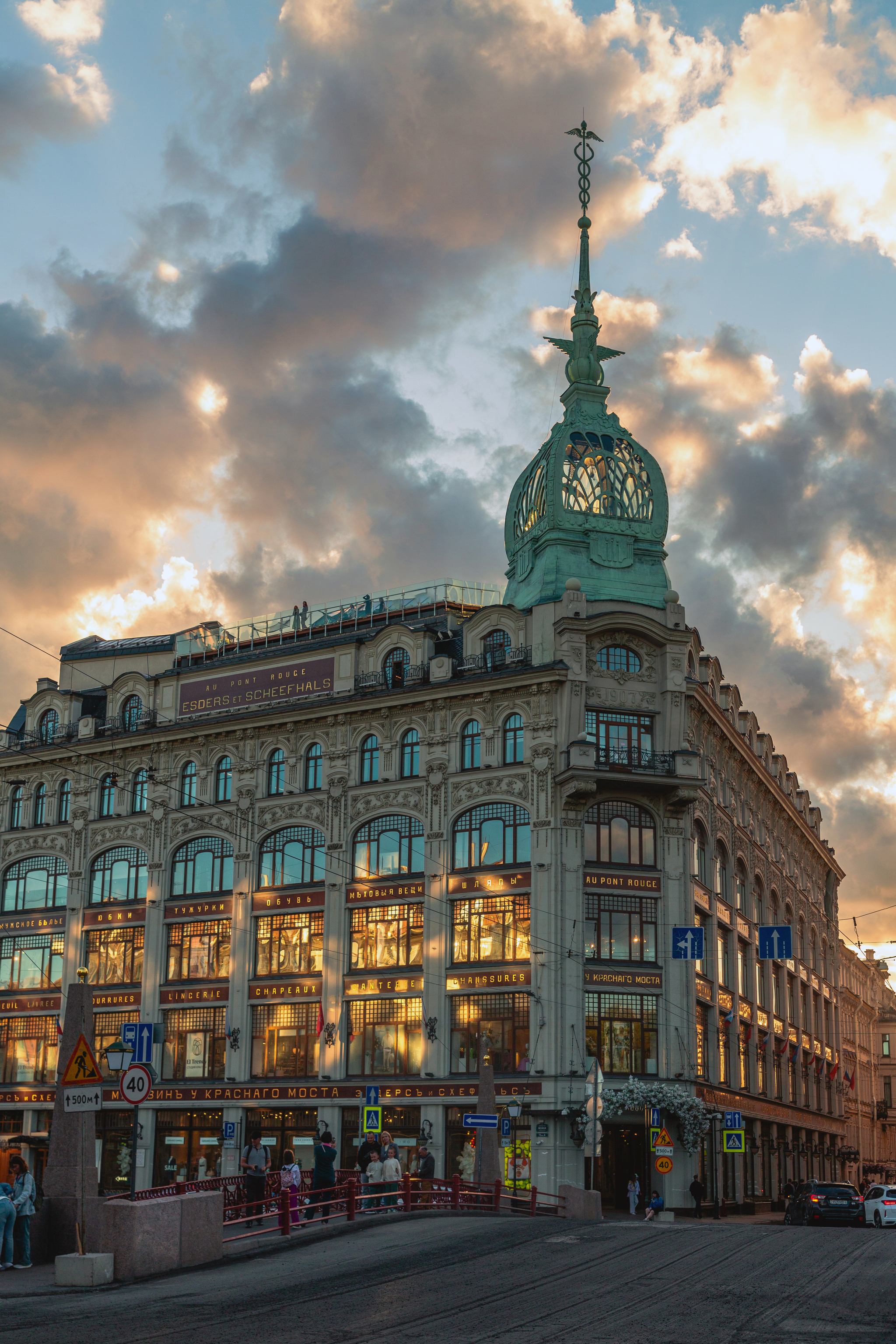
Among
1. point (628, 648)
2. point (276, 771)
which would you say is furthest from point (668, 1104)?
point (276, 771)

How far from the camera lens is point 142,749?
68.1m

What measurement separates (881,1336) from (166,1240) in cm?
1191

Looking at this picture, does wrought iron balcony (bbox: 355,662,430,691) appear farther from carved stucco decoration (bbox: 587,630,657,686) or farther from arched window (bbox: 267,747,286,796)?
carved stucco decoration (bbox: 587,630,657,686)

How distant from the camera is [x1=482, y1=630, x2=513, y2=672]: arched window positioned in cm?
5981

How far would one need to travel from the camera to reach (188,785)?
66562 mm

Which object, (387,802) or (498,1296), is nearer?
(498,1296)

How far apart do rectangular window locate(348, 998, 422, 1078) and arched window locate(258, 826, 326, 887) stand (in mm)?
6157

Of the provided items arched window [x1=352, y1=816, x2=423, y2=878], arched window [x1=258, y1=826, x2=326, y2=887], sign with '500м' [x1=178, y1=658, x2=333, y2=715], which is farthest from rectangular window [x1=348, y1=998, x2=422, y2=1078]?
sign with '500м' [x1=178, y1=658, x2=333, y2=715]

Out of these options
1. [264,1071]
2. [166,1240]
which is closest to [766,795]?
[264,1071]

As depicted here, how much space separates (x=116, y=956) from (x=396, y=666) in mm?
18543

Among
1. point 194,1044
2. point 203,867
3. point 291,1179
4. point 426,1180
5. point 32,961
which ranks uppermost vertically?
point 203,867

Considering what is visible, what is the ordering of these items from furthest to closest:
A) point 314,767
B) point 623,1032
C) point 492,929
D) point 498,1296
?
point 314,767
point 492,929
point 623,1032
point 498,1296

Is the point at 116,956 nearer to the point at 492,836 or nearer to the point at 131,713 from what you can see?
the point at 131,713

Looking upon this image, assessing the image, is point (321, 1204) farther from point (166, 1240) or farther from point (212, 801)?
point (212, 801)
